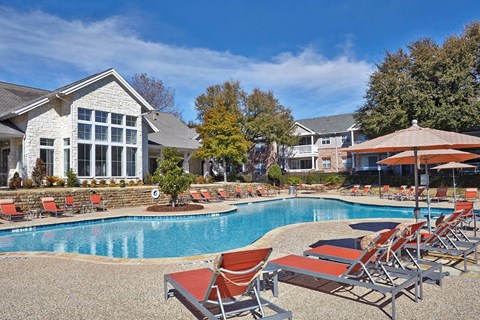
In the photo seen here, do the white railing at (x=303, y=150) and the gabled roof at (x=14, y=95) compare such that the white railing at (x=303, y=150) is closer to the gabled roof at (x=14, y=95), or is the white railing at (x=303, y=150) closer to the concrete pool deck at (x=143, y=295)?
the gabled roof at (x=14, y=95)

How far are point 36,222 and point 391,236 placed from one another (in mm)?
13785

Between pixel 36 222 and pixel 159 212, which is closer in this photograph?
pixel 36 222

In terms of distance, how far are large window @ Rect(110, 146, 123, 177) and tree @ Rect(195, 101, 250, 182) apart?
7.92m

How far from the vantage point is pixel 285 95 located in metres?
40.7

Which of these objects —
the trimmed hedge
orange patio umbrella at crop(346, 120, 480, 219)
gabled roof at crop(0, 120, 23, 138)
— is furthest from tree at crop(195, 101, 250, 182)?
orange patio umbrella at crop(346, 120, 480, 219)

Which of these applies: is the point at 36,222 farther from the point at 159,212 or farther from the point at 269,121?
the point at 269,121

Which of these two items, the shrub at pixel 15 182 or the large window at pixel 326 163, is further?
the large window at pixel 326 163

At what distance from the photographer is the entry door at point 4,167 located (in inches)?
854

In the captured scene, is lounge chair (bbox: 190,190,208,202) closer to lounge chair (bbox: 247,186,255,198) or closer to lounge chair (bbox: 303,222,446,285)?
lounge chair (bbox: 247,186,255,198)

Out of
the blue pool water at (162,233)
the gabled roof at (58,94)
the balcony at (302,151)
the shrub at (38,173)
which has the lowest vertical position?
the blue pool water at (162,233)

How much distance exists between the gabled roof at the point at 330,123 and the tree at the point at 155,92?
18642 millimetres

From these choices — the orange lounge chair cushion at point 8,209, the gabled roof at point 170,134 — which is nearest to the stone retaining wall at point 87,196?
the orange lounge chair cushion at point 8,209

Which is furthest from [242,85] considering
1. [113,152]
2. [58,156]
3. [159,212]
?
[159,212]

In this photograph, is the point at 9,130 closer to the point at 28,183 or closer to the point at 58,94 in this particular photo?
the point at 58,94
